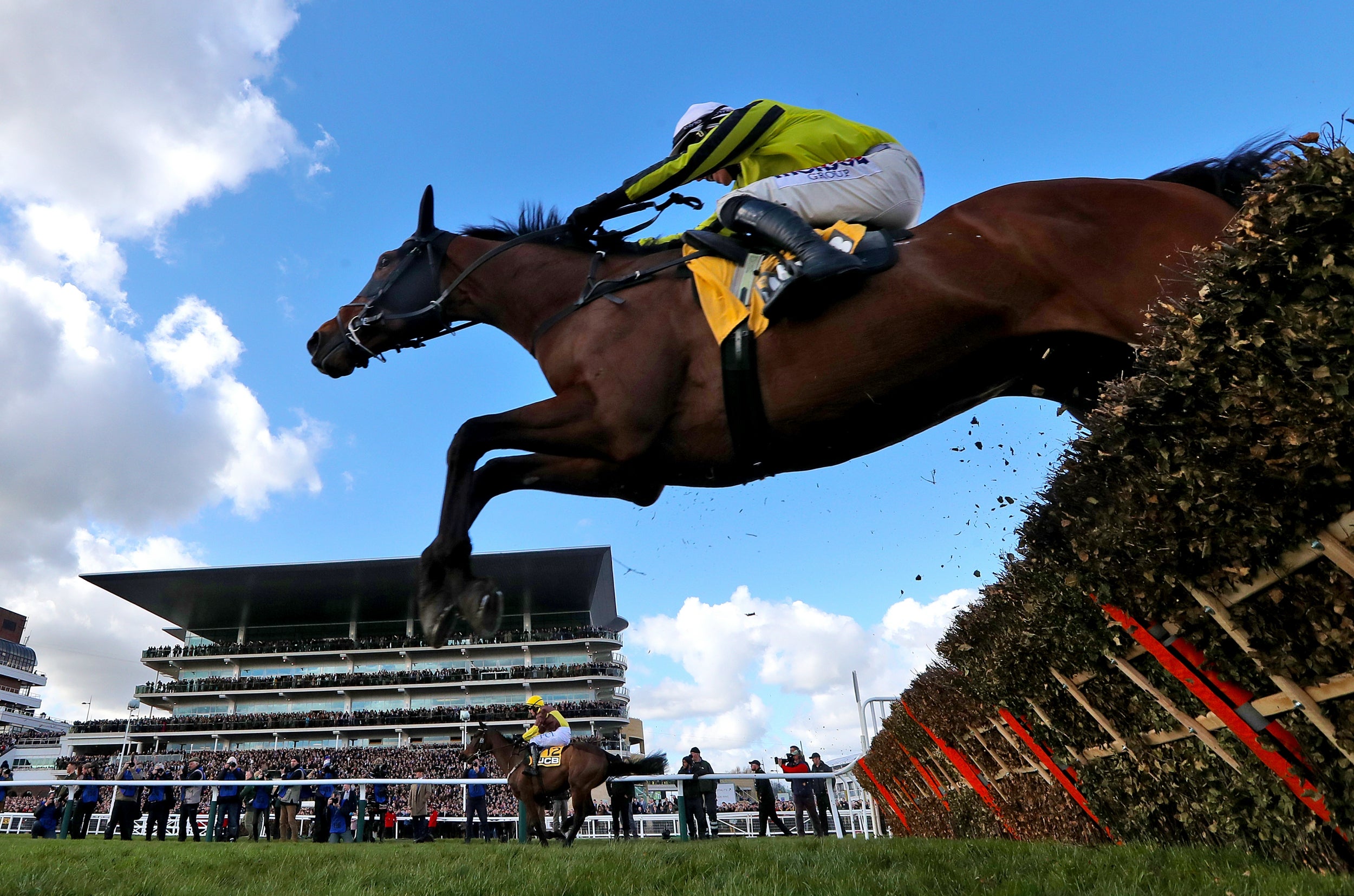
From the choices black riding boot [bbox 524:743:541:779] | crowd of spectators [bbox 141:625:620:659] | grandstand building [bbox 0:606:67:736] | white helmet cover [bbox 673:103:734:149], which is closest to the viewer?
white helmet cover [bbox 673:103:734:149]

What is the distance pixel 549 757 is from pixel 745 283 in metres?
8.31

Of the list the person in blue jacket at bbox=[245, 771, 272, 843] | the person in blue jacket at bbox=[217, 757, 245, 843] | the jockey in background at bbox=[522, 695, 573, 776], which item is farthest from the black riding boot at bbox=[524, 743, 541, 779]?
the person in blue jacket at bbox=[245, 771, 272, 843]

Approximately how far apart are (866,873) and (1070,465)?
1972 mm

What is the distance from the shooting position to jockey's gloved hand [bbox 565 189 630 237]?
388 centimetres

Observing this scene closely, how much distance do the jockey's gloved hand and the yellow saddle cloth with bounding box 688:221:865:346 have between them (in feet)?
2.31

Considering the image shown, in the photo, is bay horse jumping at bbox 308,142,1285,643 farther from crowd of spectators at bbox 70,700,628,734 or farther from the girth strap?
crowd of spectators at bbox 70,700,628,734

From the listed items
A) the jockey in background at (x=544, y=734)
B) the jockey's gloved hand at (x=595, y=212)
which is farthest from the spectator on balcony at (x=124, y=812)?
the jockey's gloved hand at (x=595, y=212)

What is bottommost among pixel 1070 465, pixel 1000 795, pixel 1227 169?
pixel 1000 795

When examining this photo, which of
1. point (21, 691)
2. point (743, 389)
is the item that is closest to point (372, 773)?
point (743, 389)

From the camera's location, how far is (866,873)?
3615mm

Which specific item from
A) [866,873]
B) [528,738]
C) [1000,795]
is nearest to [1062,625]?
[866,873]

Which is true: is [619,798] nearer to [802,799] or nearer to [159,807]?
[802,799]

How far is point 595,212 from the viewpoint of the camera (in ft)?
13.0

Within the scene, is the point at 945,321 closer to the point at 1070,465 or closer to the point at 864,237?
the point at 864,237
